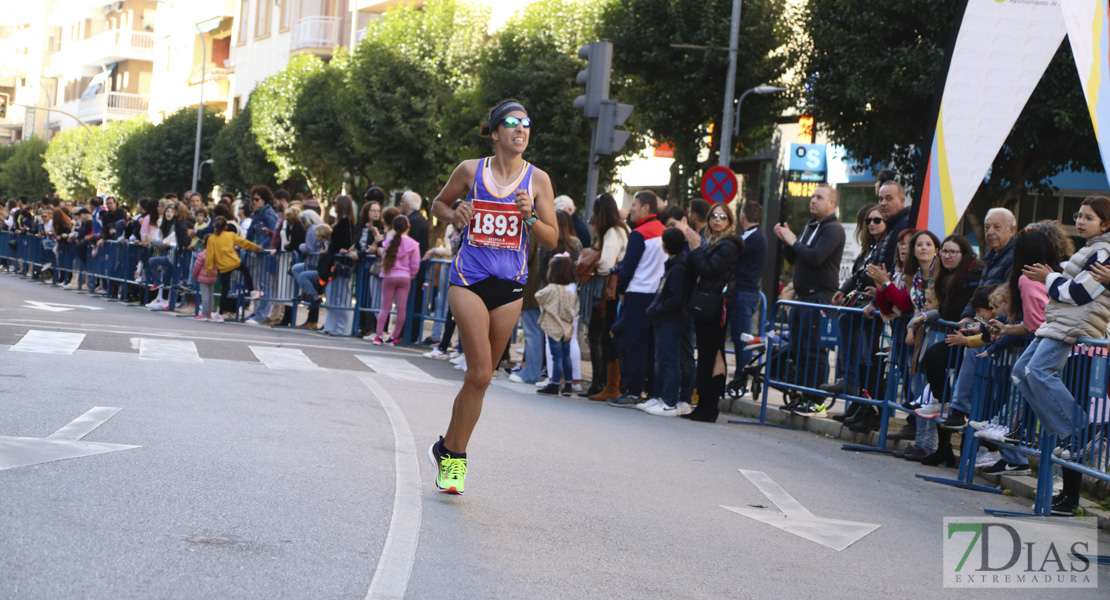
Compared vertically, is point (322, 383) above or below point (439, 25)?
below

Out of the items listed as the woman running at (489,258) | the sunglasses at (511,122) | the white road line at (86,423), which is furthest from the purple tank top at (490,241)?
the white road line at (86,423)

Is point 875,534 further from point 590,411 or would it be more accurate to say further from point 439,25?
point 439,25

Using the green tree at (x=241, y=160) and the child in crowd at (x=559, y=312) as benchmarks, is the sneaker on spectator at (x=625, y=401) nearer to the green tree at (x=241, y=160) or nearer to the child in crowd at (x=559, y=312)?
the child in crowd at (x=559, y=312)

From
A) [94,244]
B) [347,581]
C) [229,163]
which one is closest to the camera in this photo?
[347,581]

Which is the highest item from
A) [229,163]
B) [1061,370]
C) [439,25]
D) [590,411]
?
[439,25]

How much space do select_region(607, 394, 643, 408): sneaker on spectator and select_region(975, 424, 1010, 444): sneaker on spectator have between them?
461 cm

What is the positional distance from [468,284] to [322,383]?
16.9ft

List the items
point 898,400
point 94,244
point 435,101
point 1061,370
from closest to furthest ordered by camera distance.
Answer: point 1061,370
point 898,400
point 94,244
point 435,101

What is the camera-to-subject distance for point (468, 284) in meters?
6.57

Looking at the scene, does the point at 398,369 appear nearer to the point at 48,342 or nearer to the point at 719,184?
the point at 48,342

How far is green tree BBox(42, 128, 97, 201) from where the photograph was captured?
73.4 m

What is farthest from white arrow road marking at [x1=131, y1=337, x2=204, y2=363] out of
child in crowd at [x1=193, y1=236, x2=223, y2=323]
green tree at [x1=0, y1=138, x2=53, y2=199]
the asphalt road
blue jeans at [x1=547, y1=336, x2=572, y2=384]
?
green tree at [x1=0, y1=138, x2=53, y2=199]

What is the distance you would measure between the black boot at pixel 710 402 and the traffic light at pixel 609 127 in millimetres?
4447

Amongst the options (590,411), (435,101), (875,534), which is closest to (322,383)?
(590,411)
